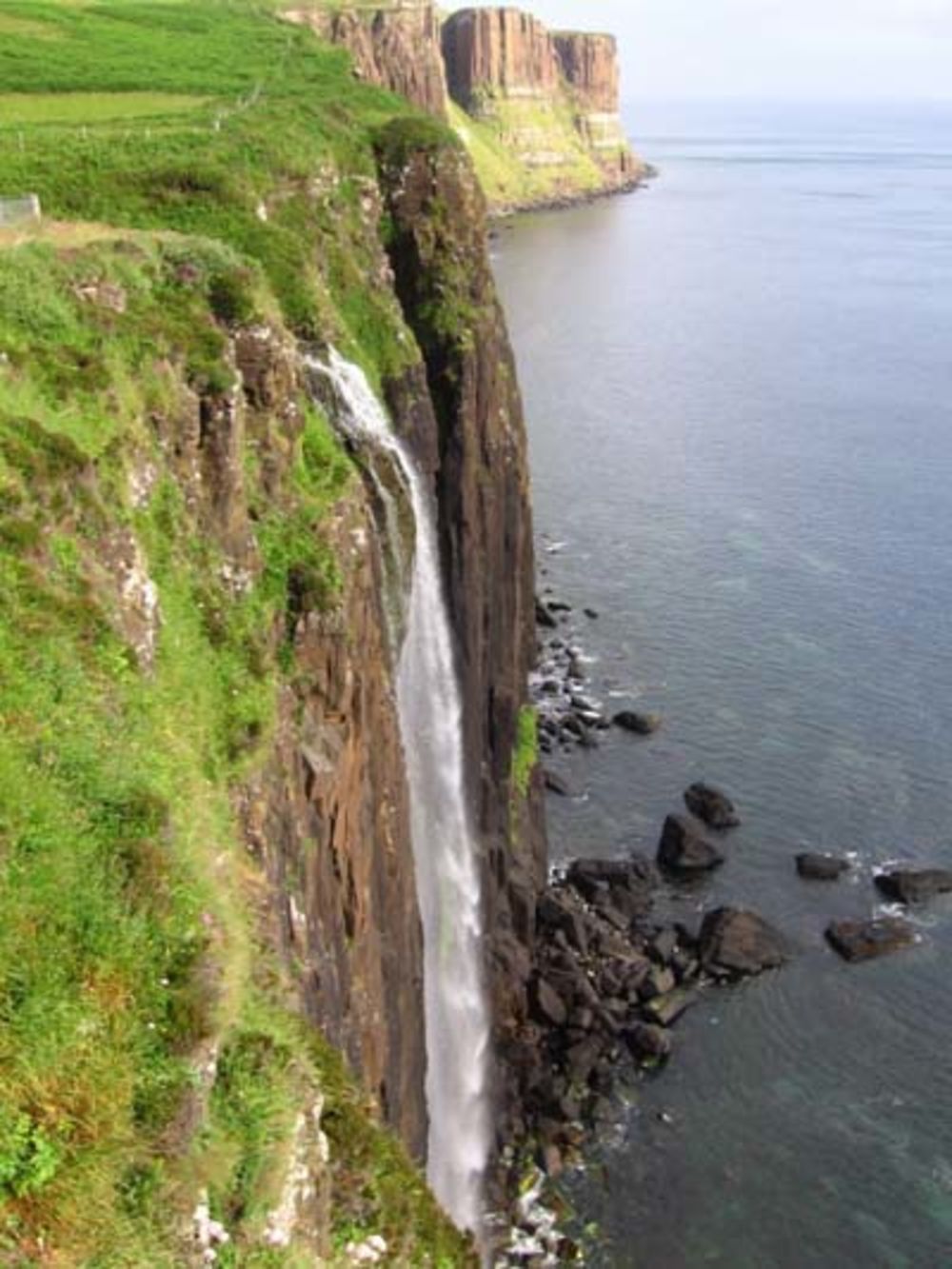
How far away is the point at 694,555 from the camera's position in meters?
76.2

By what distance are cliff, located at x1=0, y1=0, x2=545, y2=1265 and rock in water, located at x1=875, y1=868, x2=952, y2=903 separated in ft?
44.4

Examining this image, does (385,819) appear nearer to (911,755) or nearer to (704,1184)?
(704,1184)

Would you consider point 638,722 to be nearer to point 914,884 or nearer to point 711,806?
point 711,806

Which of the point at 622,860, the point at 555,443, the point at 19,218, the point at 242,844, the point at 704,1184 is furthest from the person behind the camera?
the point at 555,443

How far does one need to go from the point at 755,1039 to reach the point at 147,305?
2989 centimetres

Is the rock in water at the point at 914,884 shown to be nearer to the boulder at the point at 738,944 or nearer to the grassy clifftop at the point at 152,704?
the boulder at the point at 738,944

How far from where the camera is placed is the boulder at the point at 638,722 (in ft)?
193

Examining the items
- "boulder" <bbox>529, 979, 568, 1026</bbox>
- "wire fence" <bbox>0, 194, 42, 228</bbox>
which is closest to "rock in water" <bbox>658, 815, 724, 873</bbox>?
"boulder" <bbox>529, 979, 568, 1026</bbox>

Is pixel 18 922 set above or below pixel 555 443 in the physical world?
above

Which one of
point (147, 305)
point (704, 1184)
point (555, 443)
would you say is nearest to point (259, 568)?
point (147, 305)

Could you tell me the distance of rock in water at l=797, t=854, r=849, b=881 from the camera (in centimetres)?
4884

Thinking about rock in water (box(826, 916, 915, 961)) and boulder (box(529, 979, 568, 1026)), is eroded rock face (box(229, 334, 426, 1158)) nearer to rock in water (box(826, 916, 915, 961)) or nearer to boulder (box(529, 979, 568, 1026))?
boulder (box(529, 979, 568, 1026))

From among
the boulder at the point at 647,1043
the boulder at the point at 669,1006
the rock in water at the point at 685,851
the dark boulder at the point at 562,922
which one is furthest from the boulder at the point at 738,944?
the dark boulder at the point at 562,922

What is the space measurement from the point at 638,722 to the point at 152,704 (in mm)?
43758
